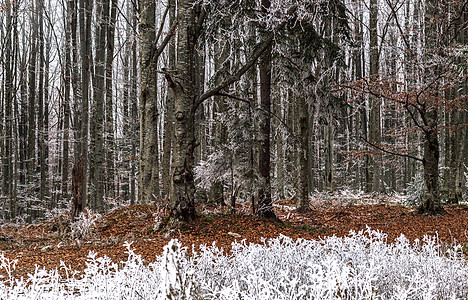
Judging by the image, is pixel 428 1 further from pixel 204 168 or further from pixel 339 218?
pixel 204 168

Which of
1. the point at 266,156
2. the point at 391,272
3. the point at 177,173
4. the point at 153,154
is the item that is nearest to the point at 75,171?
the point at 153,154

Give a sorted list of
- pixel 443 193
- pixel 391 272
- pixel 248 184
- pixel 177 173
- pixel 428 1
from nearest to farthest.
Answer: pixel 391 272
pixel 177 173
pixel 248 184
pixel 428 1
pixel 443 193

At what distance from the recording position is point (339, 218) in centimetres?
889

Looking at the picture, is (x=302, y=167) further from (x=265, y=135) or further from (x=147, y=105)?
(x=147, y=105)

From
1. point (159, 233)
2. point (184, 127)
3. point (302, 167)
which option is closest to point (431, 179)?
point (302, 167)

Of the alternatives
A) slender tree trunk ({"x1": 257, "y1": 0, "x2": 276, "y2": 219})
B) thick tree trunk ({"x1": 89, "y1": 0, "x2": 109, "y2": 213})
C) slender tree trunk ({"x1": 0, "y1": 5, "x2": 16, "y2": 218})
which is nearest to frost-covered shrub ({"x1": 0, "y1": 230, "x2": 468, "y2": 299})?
slender tree trunk ({"x1": 257, "y1": 0, "x2": 276, "y2": 219})

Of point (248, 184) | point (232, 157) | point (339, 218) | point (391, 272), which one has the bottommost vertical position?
point (339, 218)

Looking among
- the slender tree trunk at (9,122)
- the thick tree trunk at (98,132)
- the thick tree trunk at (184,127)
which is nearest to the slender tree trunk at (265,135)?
the thick tree trunk at (184,127)

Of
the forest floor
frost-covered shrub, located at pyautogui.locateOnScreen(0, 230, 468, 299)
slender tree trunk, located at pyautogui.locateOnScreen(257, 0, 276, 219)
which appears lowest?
the forest floor

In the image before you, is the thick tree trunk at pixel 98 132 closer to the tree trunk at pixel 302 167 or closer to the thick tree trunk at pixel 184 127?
the thick tree trunk at pixel 184 127

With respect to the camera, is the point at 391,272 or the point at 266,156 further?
the point at 266,156

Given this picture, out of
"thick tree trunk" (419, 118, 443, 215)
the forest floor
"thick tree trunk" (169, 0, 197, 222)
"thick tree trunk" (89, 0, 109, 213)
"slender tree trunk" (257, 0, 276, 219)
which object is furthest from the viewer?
"thick tree trunk" (89, 0, 109, 213)

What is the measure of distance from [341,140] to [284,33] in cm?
2454

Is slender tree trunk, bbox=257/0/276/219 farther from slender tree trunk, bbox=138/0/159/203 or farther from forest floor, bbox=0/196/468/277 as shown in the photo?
slender tree trunk, bbox=138/0/159/203
